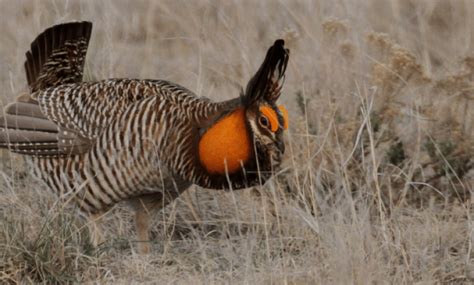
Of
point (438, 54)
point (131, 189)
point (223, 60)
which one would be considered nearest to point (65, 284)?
point (131, 189)

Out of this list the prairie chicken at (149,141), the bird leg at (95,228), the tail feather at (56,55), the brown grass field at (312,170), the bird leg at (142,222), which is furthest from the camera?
the tail feather at (56,55)

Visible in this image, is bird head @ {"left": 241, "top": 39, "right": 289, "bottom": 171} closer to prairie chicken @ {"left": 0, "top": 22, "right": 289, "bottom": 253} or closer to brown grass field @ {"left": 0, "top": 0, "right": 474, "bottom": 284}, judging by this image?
prairie chicken @ {"left": 0, "top": 22, "right": 289, "bottom": 253}

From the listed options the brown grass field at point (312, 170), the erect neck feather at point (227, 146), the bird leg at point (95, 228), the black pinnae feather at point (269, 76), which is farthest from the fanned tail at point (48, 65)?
the black pinnae feather at point (269, 76)

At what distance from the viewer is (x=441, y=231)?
15.5 feet

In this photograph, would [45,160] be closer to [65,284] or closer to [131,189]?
[131,189]

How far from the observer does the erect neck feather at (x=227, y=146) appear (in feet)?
15.9

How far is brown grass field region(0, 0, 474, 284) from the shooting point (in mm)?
4301

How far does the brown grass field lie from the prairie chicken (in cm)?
16

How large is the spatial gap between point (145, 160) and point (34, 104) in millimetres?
773

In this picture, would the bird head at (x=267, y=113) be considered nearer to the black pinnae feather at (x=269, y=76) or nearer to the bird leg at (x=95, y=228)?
the black pinnae feather at (x=269, y=76)

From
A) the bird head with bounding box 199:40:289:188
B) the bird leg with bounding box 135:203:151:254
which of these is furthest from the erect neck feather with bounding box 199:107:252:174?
the bird leg with bounding box 135:203:151:254

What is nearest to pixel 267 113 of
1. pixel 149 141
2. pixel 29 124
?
pixel 149 141

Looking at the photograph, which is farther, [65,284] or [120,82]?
[120,82]

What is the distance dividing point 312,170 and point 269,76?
715mm
